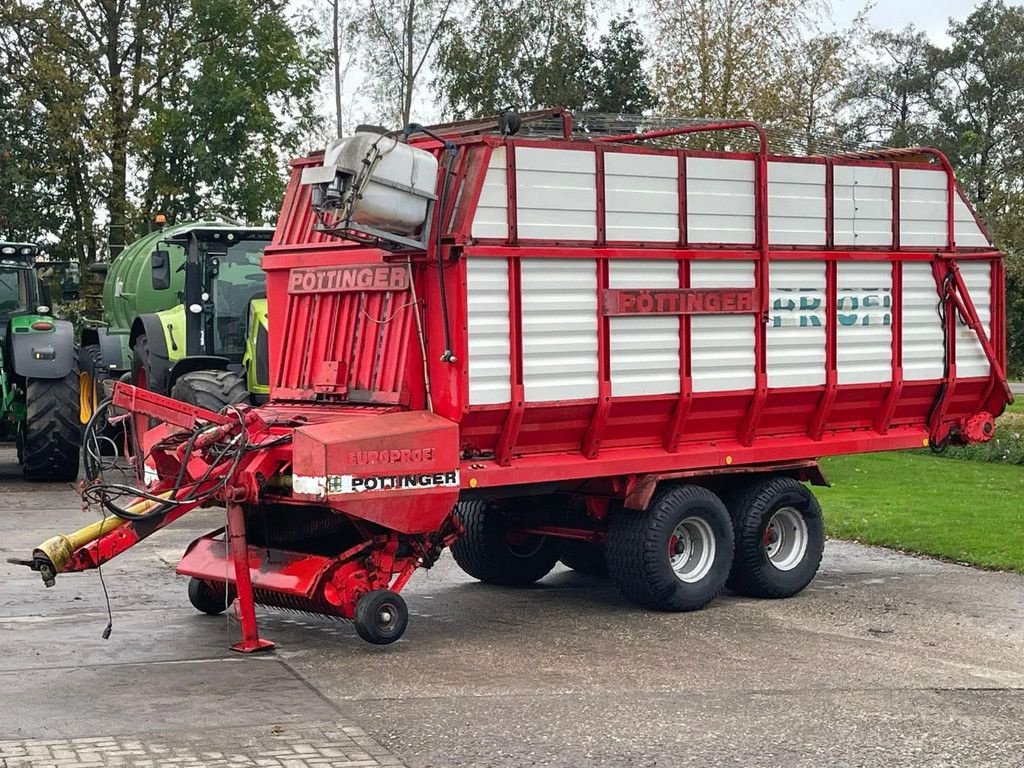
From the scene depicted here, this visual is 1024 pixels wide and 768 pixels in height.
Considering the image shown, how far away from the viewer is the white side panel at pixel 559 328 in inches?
391

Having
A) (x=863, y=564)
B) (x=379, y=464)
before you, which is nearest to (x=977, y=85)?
(x=863, y=564)

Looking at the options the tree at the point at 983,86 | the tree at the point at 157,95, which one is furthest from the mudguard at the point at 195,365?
the tree at the point at 983,86

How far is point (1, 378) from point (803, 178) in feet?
37.5

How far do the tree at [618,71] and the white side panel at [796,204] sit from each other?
2306 cm

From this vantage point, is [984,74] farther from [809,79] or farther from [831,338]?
[831,338]

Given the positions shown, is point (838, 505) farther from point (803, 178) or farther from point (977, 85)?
point (977, 85)

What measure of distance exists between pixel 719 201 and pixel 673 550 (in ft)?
7.83

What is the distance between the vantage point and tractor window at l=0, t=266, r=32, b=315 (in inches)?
794

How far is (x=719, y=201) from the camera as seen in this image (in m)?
10.9

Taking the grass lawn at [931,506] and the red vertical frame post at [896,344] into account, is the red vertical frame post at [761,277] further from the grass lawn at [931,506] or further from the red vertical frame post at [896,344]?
the grass lawn at [931,506]

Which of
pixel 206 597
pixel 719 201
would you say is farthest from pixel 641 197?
pixel 206 597

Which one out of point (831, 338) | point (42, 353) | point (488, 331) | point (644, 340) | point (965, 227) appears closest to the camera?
point (488, 331)

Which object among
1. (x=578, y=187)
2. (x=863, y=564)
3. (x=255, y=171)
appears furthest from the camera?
(x=255, y=171)

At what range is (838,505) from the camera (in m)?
17.2
